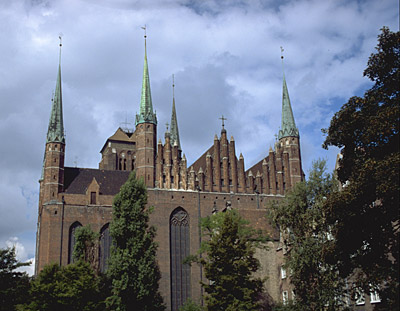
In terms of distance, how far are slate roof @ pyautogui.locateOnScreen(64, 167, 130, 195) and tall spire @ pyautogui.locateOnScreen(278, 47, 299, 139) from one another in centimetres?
2113

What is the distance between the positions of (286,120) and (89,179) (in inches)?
982

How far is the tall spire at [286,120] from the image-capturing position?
61316 millimetres

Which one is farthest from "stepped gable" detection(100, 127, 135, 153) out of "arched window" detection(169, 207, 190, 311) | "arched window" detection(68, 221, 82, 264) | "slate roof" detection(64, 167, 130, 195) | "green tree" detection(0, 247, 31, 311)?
"green tree" detection(0, 247, 31, 311)

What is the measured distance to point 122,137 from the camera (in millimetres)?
85250

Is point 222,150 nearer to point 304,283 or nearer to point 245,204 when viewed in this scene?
point 245,204

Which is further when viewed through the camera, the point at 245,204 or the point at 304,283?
the point at 245,204

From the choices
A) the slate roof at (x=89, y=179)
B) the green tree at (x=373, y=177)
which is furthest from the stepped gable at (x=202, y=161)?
the green tree at (x=373, y=177)

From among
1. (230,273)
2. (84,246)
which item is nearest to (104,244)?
(84,246)

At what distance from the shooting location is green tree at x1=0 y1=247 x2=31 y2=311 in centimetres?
3925

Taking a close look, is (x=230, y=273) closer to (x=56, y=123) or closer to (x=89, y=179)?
(x=89, y=179)

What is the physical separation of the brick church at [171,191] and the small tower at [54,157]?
110 mm

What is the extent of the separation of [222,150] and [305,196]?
936 inches

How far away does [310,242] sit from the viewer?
32.7m

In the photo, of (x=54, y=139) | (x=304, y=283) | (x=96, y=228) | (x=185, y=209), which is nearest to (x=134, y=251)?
(x=304, y=283)
